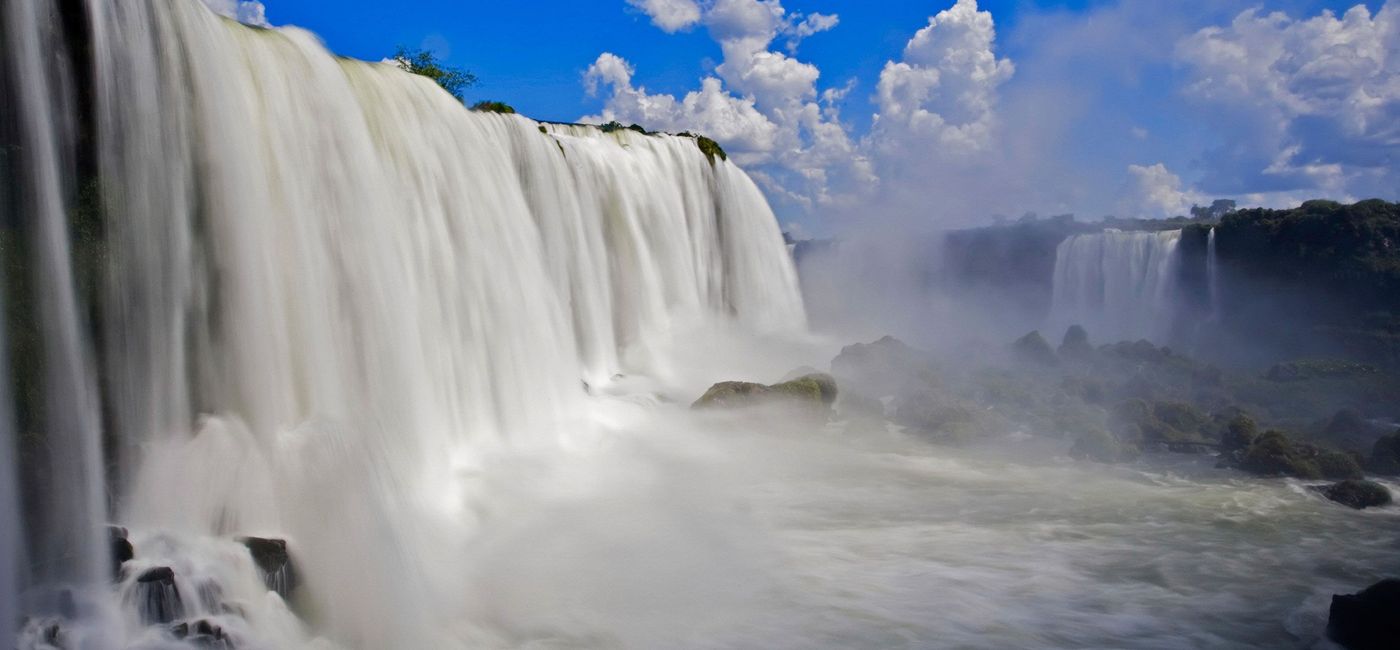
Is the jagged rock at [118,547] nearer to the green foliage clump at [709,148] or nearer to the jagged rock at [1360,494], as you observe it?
the jagged rock at [1360,494]

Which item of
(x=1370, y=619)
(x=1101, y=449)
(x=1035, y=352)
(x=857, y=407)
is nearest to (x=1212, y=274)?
(x=1035, y=352)

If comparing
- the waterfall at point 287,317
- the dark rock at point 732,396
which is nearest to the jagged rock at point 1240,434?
the dark rock at point 732,396

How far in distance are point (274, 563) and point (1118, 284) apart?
104 feet

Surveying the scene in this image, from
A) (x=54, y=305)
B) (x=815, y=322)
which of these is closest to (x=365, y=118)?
(x=54, y=305)

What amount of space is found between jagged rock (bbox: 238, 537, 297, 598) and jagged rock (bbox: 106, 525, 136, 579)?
25.5 inches

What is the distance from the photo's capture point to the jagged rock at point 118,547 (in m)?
5.04

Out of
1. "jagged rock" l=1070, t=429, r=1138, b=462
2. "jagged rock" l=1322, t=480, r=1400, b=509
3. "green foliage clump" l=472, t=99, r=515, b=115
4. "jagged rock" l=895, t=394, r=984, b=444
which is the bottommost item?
"jagged rock" l=1322, t=480, r=1400, b=509

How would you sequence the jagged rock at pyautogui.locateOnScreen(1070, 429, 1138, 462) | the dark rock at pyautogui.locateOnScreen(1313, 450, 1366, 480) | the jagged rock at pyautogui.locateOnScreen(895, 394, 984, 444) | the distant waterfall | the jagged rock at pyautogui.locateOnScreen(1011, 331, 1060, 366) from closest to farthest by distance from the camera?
the dark rock at pyautogui.locateOnScreen(1313, 450, 1366, 480) < the jagged rock at pyautogui.locateOnScreen(1070, 429, 1138, 462) < the jagged rock at pyautogui.locateOnScreen(895, 394, 984, 444) < the jagged rock at pyautogui.locateOnScreen(1011, 331, 1060, 366) < the distant waterfall

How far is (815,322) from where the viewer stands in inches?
1172

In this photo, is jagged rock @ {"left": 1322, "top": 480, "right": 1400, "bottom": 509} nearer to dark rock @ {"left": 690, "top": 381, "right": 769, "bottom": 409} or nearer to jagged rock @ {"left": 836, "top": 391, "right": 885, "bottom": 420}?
jagged rock @ {"left": 836, "top": 391, "right": 885, "bottom": 420}

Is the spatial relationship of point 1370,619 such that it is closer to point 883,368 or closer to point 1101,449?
point 1101,449

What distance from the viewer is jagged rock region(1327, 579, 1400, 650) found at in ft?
18.5

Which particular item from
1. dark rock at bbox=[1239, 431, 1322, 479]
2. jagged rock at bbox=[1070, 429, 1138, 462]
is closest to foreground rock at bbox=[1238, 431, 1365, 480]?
dark rock at bbox=[1239, 431, 1322, 479]

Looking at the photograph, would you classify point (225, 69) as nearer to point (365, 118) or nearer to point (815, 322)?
point (365, 118)
